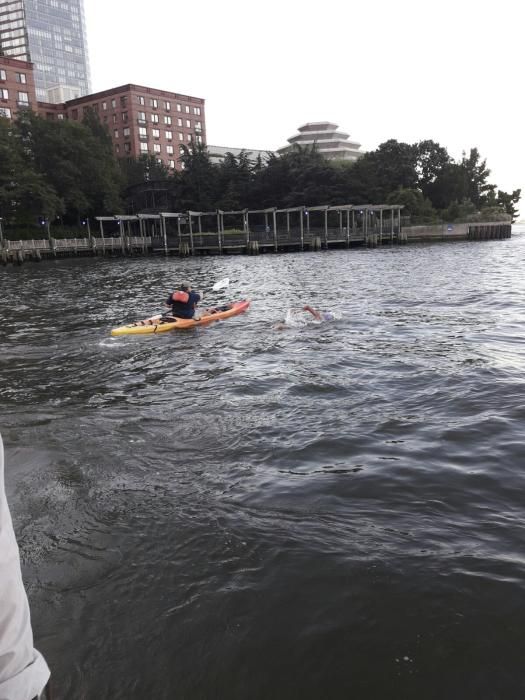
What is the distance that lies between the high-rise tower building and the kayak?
565 feet

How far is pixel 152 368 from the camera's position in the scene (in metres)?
11.7

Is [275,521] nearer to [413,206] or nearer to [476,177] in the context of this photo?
[413,206]

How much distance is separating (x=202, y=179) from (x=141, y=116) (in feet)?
117

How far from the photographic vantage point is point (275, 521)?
5344 mm

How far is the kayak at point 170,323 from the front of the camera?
49.4 ft

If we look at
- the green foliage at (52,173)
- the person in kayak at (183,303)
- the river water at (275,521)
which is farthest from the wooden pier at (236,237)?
the river water at (275,521)

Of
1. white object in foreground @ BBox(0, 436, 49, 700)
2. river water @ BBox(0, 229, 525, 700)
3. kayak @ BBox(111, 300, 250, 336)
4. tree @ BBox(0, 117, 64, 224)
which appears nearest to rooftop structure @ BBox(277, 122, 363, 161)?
tree @ BBox(0, 117, 64, 224)

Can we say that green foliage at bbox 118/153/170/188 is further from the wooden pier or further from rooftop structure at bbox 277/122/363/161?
rooftop structure at bbox 277/122/363/161

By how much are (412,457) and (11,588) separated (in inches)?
233

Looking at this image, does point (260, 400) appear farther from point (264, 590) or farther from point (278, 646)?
point (278, 646)

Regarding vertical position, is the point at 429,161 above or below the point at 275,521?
above

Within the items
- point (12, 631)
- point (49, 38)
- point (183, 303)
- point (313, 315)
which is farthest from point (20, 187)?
point (49, 38)

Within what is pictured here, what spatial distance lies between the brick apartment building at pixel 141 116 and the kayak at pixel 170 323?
296 feet

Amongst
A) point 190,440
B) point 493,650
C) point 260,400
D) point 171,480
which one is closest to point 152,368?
point 260,400
